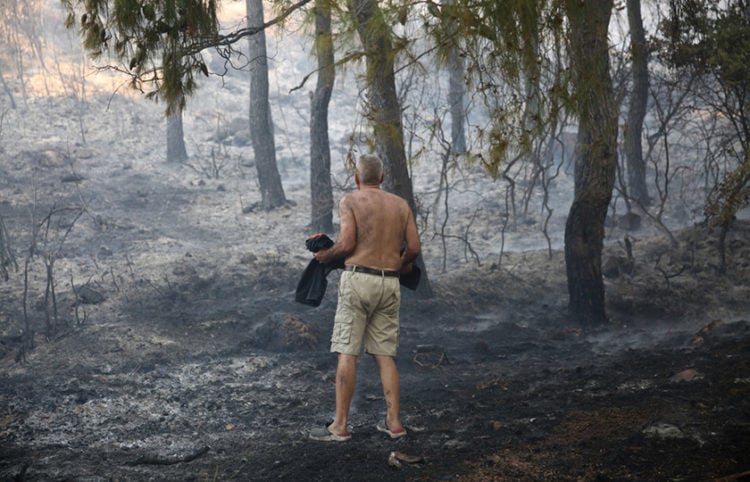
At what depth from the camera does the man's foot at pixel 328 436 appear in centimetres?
475

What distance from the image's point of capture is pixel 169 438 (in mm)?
5289

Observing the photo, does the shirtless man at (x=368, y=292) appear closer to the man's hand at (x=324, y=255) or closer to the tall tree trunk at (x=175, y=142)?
the man's hand at (x=324, y=255)

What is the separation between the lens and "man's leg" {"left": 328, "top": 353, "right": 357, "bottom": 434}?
471 centimetres

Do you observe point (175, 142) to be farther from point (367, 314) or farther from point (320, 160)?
point (367, 314)

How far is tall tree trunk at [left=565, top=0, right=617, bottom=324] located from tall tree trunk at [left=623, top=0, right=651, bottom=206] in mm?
3878

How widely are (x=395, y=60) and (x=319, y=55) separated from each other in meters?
0.88

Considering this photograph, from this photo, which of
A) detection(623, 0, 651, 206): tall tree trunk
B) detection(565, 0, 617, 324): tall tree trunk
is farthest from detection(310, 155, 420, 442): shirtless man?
detection(623, 0, 651, 206): tall tree trunk

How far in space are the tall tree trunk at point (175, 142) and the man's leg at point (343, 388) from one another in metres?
15.0

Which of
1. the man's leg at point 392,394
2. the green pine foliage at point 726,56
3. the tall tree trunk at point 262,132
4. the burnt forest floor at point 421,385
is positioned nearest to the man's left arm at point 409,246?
the man's leg at point 392,394

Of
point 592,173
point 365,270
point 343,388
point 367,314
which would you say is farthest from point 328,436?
point 592,173

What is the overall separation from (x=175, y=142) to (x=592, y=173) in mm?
13484

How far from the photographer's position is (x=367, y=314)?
16.0 ft

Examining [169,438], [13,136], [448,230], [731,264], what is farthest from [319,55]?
[13,136]

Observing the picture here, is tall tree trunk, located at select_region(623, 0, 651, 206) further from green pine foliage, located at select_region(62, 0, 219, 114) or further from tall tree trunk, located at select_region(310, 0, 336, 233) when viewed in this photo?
green pine foliage, located at select_region(62, 0, 219, 114)
